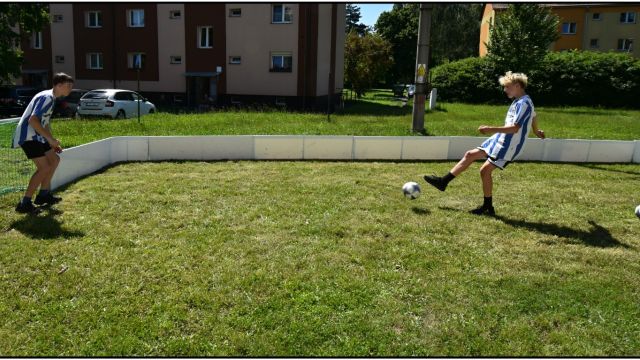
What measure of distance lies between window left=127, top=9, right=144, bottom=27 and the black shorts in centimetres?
2630

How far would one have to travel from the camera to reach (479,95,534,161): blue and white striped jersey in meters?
6.31

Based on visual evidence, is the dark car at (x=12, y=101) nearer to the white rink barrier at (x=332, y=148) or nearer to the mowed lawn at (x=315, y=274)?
the white rink barrier at (x=332, y=148)

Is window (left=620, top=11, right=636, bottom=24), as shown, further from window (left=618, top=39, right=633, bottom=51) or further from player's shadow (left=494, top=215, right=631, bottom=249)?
player's shadow (left=494, top=215, right=631, bottom=249)

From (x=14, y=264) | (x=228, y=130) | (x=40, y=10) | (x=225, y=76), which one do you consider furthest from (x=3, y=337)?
(x=225, y=76)

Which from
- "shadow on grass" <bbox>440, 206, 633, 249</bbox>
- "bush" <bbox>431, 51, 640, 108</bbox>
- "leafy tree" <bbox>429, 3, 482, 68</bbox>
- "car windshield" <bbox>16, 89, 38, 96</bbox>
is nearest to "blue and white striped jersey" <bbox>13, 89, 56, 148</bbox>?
"shadow on grass" <bbox>440, 206, 633, 249</bbox>

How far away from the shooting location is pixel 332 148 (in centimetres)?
1055

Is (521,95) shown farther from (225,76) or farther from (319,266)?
(225,76)

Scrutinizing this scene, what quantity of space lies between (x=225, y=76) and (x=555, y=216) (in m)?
24.4

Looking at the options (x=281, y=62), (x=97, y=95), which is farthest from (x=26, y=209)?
(x=281, y=62)

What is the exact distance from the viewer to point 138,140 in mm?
9992

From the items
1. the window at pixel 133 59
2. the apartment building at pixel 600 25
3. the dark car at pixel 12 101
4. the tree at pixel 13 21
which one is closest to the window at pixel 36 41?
the window at pixel 133 59

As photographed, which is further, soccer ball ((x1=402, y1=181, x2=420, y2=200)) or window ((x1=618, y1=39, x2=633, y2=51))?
window ((x1=618, y1=39, x2=633, y2=51))

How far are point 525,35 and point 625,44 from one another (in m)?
23.9

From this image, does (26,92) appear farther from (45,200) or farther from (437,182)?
(437,182)
